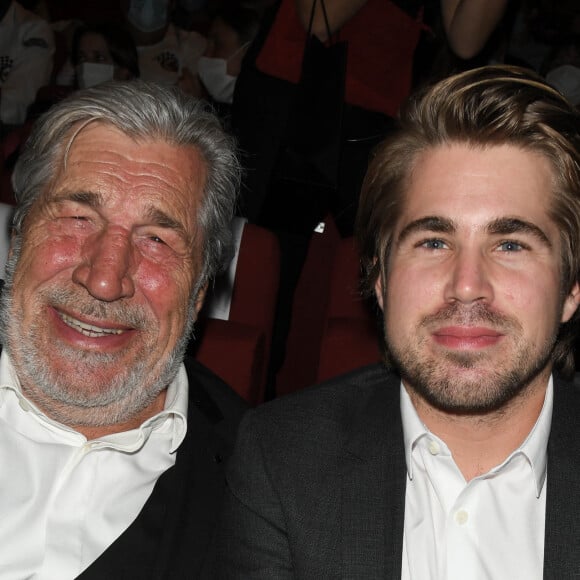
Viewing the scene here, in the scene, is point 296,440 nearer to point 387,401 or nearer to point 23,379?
point 387,401

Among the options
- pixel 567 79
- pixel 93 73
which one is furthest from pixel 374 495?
pixel 93 73

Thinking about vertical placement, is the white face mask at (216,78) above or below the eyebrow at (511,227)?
above

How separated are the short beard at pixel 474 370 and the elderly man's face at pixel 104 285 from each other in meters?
0.53

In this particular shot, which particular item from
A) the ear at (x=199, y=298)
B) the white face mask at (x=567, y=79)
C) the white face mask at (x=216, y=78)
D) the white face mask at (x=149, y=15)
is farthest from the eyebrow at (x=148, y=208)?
the white face mask at (x=149, y=15)

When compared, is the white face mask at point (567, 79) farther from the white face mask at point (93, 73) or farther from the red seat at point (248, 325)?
the white face mask at point (93, 73)

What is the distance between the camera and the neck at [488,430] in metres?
1.54

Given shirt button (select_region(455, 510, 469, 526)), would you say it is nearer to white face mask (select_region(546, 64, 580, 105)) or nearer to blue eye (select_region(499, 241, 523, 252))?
blue eye (select_region(499, 241, 523, 252))

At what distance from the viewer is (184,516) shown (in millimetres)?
1610

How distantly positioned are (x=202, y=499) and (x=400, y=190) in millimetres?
732

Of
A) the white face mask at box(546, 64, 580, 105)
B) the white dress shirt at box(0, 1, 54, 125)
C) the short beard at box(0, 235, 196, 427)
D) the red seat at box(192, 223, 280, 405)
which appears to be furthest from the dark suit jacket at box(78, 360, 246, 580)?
the white dress shirt at box(0, 1, 54, 125)

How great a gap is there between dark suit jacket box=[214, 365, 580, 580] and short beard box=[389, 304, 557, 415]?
0.50 feet

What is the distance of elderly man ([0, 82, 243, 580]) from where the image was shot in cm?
159

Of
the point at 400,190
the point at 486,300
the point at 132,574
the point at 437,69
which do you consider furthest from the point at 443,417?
the point at 437,69

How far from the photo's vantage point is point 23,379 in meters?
1.69
